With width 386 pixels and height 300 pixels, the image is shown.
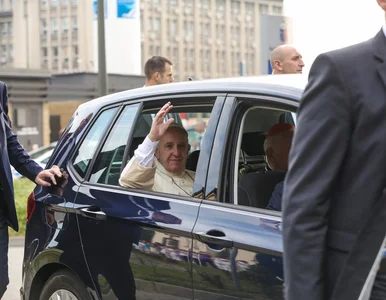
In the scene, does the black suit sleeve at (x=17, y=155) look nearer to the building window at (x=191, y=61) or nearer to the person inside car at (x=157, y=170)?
the person inside car at (x=157, y=170)

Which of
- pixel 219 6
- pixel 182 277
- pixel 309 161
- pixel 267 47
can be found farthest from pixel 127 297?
pixel 219 6

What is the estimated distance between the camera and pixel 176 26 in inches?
4119

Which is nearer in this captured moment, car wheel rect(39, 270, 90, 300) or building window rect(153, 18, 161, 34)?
car wheel rect(39, 270, 90, 300)

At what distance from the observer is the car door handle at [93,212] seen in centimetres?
378

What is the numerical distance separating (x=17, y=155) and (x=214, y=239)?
6.47ft

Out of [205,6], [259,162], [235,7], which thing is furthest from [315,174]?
[235,7]

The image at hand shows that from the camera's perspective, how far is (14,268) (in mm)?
8188

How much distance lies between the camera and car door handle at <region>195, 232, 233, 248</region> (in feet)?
10.00

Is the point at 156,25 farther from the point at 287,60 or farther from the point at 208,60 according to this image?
the point at 287,60

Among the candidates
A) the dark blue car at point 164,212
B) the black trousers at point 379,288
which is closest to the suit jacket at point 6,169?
the dark blue car at point 164,212

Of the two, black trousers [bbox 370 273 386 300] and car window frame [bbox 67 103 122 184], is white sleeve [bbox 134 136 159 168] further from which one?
black trousers [bbox 370 273 386 300]

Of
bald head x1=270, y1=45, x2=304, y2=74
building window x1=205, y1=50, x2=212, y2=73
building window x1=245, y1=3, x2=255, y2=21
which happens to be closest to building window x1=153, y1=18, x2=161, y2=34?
building window x1=205, y1=50, x2=212, y2=73

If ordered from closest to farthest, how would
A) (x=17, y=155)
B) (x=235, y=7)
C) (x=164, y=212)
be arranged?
(x=164, y=212), (x=17, y=155), (x=235, y=7)

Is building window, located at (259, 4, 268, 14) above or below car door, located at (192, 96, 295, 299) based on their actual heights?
above
